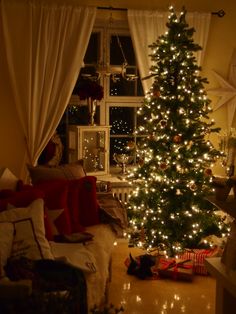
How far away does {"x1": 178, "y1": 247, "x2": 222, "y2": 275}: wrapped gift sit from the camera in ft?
11.7

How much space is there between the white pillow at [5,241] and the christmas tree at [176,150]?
5.21 feet

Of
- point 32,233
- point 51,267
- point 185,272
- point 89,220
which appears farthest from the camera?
point 185,272

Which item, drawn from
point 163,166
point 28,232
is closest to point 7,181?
point 28,232

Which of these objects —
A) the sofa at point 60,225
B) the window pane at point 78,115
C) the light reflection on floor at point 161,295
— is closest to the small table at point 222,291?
the sofa at point 60,225

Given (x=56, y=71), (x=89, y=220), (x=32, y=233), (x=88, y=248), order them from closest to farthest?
(x=32, y=233) → (x=88, y=248) → (x=89, y=220) → (x=56, y=71)

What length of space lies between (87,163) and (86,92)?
73 cm

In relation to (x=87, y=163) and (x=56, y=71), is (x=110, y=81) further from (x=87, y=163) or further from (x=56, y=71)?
(x=87, y=163)

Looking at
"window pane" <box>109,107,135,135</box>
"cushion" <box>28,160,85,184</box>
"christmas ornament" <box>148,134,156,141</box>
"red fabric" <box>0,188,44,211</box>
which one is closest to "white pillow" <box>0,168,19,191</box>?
"cushion" <box>28,160,85,184</box>

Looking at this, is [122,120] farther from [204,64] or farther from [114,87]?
[204,64]

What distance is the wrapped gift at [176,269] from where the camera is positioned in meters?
3.43

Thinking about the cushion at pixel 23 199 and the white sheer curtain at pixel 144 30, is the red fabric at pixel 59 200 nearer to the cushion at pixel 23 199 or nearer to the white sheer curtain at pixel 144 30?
the cushion at pixel 23 199

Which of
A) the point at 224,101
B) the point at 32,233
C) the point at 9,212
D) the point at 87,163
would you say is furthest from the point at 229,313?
the point at 224,101

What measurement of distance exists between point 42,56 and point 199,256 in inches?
94.6

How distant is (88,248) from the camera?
2.71 meters
